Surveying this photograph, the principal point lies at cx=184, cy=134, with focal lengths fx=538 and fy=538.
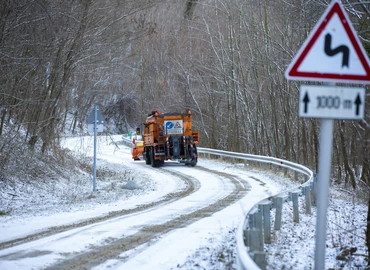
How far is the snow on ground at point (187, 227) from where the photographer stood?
8102 mm

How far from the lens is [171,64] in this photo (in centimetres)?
4919

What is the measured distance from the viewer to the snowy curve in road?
809cm

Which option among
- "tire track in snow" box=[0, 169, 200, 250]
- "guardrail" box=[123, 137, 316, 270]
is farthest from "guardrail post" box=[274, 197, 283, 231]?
"tire track in snow" box=[0, 169, 200, 250]

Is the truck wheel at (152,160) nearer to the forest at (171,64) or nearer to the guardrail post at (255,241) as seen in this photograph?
the forest at (171,64)

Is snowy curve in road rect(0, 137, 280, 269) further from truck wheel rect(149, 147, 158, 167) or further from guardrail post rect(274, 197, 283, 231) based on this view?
truck wheel rect(149, 147, 158, 167)

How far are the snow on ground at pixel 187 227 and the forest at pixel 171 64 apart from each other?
4.12 ft

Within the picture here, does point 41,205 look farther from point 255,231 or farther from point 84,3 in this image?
point 255,231

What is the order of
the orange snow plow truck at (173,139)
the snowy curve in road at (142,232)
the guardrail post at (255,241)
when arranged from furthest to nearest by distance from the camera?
the orange snow plow truck at (173,139)
the snowy curve in road at (142,232)
the guardrail post at (255,241)

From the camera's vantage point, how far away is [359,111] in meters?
4.51

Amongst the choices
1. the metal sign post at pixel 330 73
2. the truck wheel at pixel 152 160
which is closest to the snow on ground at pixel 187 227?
the metal sign post at pixel 330 73

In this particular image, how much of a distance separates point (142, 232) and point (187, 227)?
1.06m

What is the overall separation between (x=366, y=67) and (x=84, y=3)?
15623 mm

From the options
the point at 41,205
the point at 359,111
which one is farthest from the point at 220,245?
the point at 41,205

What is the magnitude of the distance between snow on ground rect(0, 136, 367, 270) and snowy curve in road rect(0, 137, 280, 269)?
0.03 m
